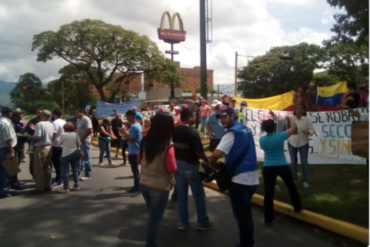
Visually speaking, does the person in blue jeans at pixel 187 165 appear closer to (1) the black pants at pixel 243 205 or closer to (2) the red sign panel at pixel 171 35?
(1) the black pants at pixel 243 205

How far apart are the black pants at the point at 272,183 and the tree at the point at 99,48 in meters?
33.9

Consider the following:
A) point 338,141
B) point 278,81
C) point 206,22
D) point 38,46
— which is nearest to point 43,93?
point 38,46

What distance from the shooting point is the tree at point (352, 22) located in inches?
338

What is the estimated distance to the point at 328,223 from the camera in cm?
480

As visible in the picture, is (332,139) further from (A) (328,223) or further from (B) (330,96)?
(B) (330,96)

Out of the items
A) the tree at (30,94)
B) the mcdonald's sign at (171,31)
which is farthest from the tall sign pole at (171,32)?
the tree at (30,94)

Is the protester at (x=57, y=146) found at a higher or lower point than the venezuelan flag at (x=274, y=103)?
lower

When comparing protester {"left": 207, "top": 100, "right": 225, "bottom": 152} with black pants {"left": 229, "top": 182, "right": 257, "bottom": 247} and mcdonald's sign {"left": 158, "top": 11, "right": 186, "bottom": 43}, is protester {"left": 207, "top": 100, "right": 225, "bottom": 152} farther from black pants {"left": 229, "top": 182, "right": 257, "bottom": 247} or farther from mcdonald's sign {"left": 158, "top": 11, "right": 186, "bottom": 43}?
mcdonald's sign {"left": 158, "top": 11, "right": 186, "bottom": 43}

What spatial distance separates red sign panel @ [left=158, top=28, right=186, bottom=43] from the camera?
53.5 metres

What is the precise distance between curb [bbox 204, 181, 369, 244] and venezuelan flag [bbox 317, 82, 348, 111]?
6958 mm

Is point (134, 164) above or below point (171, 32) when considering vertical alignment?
below

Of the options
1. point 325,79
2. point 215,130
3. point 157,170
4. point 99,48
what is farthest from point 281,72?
point 157,170

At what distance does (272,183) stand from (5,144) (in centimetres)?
505

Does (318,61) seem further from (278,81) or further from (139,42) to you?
(139,42)
